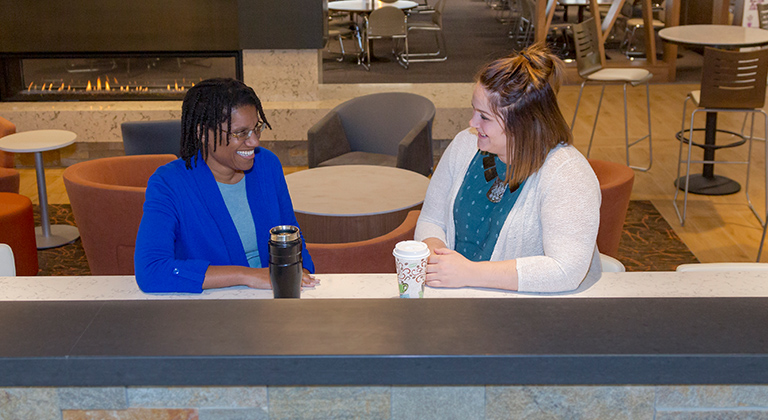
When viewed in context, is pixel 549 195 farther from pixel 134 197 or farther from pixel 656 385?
pixel 134 197

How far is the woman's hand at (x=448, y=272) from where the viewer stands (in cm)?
161

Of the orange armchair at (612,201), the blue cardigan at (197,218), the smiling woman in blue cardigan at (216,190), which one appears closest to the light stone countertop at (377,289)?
the blue cardigan at (197,218)

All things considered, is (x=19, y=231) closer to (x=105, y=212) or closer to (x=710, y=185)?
(x=105, y=212)

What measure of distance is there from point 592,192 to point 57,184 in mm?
4900

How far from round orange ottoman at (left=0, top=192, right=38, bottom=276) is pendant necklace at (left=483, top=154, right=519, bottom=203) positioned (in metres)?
2.71

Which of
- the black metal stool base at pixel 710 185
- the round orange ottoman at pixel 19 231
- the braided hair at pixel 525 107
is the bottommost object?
the black metal stool base at pixel 710 185

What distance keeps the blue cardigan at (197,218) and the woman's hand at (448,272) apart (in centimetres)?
52

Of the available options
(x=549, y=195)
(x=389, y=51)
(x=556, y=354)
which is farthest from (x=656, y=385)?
(x=389, y=51)

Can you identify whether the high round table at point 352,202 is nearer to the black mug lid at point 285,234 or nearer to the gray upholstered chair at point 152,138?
the gray upholstered chair at point 152,138

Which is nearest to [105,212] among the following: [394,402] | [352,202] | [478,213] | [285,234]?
[352,202]

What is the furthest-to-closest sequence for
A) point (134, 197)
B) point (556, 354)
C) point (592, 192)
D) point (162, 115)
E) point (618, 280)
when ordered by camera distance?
point (162, 115) < point (134, 197) < point (592, 192) < point (618, 280) < point (556, 354)

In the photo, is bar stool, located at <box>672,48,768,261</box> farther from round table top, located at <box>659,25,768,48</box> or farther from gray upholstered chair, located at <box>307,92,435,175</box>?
gray upholstered chair, located at <box>307,92,435,175</box>

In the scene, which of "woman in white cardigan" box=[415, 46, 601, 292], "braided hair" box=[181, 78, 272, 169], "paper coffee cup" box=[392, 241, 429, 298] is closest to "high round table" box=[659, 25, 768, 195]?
"woman in white cardigan" box=[415, 46, 601, 292]

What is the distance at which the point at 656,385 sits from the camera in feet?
3.80
